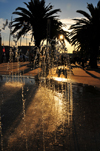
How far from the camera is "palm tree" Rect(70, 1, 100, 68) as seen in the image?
24172 mm

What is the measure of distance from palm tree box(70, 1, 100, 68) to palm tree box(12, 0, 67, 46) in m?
2.26

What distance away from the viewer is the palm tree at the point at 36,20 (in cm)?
2634

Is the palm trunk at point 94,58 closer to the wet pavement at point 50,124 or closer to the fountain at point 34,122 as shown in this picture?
the fountain at point 34,122

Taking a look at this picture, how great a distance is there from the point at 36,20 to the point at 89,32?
609cm

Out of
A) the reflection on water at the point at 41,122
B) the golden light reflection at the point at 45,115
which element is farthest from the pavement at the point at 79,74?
the reflection on water at the point at 41,122

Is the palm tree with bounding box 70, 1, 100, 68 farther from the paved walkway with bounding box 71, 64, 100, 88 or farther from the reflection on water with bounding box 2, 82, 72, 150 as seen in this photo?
the reflection on water with bounding box 2, 82, 72, 150

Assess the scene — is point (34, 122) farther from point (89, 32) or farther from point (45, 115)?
point (89, 32)

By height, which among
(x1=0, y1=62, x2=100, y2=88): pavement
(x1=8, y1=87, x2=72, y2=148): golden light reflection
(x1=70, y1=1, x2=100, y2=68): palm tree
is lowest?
(x1=0, y1=62, x2=100, y2=88): pavement

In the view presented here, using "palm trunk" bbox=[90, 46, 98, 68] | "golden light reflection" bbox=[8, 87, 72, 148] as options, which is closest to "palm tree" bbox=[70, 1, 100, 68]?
"palm trunk" bbox=[90, 46, 98, 68]

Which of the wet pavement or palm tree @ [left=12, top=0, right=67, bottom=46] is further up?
palm tree @ [left=12, top=0, right=67, bottom=46]

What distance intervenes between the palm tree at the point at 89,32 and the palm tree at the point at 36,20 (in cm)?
226

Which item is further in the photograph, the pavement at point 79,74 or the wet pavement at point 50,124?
the pavement at point 79,74

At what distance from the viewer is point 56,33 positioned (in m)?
26.7

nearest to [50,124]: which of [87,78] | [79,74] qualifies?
[87,78]
